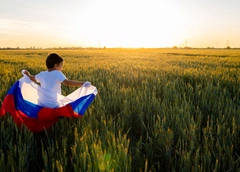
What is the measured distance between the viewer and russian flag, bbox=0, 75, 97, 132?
208cm

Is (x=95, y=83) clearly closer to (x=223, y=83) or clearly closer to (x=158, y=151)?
(x=223, y=83)

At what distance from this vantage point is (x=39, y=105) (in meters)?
2.24

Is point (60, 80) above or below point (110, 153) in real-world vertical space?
above

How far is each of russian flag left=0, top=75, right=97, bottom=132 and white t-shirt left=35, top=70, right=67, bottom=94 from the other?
11 cm

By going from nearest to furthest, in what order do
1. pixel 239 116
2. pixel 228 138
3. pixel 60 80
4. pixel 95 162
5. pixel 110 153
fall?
1. pixel 95 162
2. pixel 110 153
3. pixel 228 138
4. pixel 239 116
5. pixel 60 80

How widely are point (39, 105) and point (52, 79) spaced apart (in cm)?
32

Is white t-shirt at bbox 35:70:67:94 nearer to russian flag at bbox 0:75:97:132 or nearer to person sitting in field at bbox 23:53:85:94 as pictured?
person sitting in field at bbox 23:53:85:94

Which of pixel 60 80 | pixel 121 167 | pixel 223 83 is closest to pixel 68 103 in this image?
pixel 60 80

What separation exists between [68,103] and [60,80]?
285 mm

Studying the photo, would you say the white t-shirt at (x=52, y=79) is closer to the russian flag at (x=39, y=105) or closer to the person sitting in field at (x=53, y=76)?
the person sitting in field at (x=53, y=76)

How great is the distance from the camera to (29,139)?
166 cm

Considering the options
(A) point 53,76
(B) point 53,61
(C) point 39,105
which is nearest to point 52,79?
(A) point 53,76

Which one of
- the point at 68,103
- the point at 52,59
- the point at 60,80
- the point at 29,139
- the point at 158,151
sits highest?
the point at 52,59

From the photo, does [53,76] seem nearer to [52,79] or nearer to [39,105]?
[52,79]
